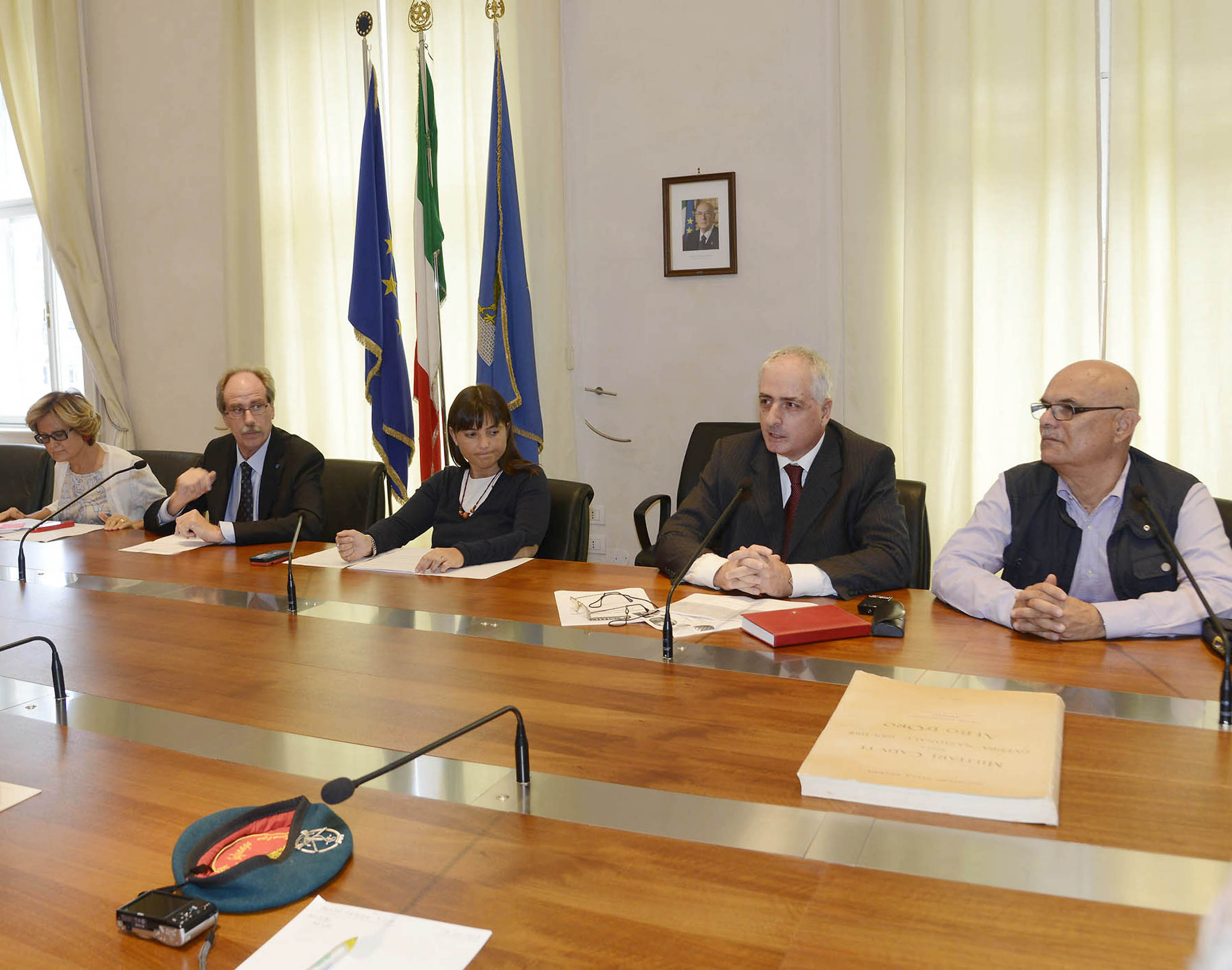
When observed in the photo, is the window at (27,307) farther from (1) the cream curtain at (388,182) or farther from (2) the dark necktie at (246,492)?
(2) the dark necktie at (246,492)

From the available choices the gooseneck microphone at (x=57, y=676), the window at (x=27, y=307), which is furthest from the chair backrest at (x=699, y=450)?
the window at (x=27, y=307)

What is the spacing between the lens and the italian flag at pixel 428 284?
4.71 meters

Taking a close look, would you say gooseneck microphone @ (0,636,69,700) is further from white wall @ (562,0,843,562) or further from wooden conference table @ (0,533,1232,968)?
white wall @ (562,0,843,562)

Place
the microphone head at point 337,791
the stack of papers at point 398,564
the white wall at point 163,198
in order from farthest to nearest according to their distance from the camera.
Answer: the white wall at point 163,198
the stack of papers at point 398,564
the microphone head at point 337,791

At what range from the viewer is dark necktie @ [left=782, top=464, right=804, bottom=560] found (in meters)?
2.91

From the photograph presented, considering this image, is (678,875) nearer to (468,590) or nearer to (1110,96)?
(468,590)

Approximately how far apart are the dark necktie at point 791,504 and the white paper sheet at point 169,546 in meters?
1.90

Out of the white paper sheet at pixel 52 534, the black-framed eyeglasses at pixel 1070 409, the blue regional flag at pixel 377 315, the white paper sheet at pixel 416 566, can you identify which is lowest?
the white paper sheet at pixel 416 566

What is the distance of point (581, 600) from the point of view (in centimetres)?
245

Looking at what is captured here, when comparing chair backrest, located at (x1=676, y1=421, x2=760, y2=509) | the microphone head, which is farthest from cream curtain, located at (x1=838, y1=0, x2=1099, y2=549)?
the microphone head

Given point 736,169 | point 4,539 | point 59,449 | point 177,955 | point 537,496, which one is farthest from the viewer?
point 736,169

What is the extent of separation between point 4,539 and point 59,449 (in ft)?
1.77

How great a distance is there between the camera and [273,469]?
3.70 metres

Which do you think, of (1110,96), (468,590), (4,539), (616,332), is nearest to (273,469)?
(4,539)
